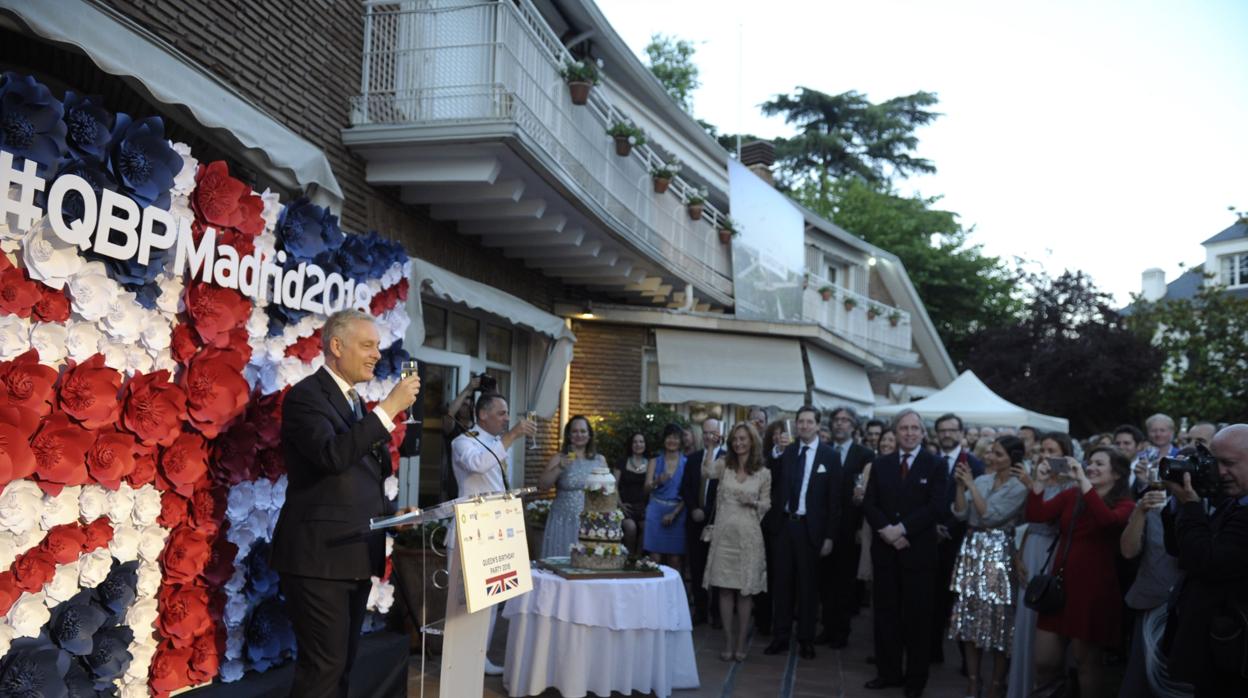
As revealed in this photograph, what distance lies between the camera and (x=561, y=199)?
9.63 meters

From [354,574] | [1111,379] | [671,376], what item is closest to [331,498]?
[354,574]

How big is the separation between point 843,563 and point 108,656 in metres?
6.41

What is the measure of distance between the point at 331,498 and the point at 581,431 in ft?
14.1

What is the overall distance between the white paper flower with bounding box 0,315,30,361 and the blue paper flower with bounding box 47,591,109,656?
1.08 m

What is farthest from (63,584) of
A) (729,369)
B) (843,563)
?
Result: (729,369)

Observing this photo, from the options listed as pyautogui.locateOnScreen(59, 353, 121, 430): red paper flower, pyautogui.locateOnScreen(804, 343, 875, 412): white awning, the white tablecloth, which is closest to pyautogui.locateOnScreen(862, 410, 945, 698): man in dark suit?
the white tablecloth

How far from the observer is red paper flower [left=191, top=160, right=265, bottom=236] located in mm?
4574

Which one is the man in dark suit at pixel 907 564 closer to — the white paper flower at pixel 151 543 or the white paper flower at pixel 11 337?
the white paper flower at pixel 151 543

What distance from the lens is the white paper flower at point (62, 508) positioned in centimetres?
373

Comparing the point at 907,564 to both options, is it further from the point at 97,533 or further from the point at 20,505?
the point at 20,505

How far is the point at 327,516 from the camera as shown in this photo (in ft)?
12.6

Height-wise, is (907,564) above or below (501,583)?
below

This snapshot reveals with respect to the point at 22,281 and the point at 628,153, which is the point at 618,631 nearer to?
the point at 22,281

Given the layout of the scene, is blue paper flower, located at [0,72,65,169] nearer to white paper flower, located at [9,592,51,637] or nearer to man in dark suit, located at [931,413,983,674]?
white paper flower, located at [9,592,51,637]
